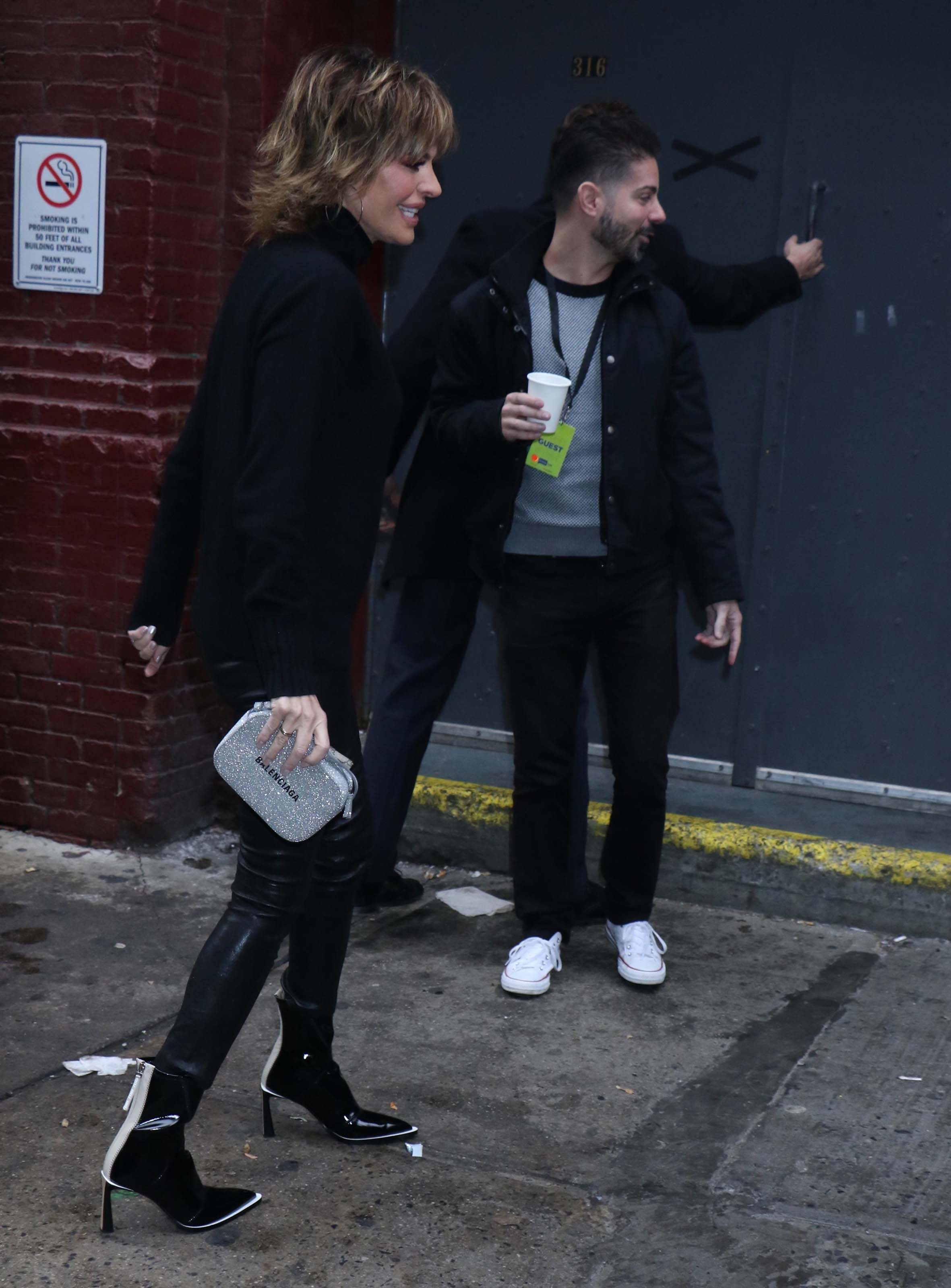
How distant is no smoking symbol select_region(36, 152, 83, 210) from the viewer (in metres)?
4.80

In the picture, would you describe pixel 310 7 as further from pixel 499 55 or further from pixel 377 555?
pixel 377 555

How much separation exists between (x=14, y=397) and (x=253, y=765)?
2657mm

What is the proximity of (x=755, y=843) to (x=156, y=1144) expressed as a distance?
7.68 feet

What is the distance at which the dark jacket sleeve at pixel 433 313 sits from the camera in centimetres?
410

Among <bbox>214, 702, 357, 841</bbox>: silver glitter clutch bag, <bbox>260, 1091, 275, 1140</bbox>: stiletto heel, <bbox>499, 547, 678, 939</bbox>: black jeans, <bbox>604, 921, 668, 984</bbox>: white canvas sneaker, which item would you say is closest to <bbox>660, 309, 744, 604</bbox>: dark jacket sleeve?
<bbox>499, 547, 678, 939</bbox>: black jeans

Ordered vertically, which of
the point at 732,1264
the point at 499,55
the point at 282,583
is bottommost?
the point at 732,1264

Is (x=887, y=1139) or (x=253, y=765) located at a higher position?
(x=253, y=765)

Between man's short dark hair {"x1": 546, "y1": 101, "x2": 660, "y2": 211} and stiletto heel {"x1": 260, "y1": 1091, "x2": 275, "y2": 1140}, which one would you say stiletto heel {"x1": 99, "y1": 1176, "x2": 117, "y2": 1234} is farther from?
man's short dark hair {"x1": 546, "y1": 101, "x2": 660, "y2": 211}

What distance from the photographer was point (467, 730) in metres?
5.52

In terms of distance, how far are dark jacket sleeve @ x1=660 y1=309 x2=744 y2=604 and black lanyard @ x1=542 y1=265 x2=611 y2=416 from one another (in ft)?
0.79

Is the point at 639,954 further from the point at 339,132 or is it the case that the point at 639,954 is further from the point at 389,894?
the point at 339,132

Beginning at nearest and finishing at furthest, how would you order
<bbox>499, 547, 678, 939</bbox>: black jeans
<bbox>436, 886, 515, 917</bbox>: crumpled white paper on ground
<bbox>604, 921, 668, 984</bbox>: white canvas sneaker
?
1. <bbox>499, 547, 678, 939</bbox>: black jeans
2. <bbox>604, 921, 668, 984</bbox>: white canvas sneaker
3. <bbox>436, 886, 515, 917</bbox>: crumpled white paper on ground

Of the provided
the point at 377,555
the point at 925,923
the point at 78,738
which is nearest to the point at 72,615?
the point at 78,738

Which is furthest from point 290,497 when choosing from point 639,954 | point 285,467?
point 639,954
